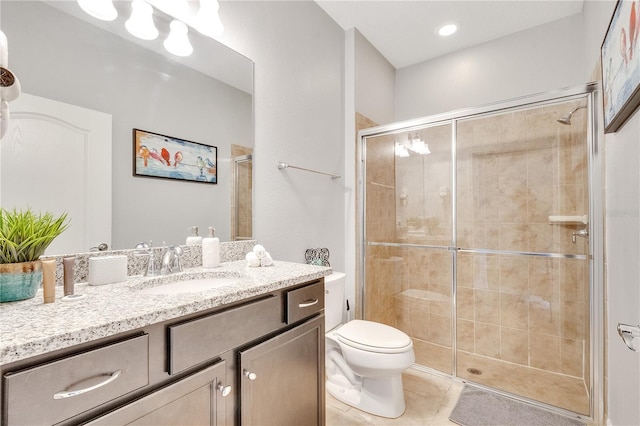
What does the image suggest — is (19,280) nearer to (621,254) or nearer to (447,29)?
(621,254)

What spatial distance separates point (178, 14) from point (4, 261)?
1.20 meters

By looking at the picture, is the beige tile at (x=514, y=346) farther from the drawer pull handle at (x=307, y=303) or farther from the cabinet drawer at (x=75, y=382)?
the cabinet drawer at (x=75, y=382)

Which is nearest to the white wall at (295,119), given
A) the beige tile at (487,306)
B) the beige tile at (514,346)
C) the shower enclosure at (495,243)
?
the shower enclosure at (495,243)

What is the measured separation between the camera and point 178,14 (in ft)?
4.45

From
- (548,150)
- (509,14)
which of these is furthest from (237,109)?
(509,14)

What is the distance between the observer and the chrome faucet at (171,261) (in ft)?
4.01

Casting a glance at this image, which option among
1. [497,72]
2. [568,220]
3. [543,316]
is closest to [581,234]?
[568,220]

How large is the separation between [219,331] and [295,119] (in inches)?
58.5

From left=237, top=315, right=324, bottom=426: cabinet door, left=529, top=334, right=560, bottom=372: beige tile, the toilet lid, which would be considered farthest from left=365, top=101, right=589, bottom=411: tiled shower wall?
left=237, top=315, right=324, bottom=426: cabinet door

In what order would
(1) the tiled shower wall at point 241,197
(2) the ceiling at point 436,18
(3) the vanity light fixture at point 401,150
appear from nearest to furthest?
(1) the tiled shower wall at point 241,197
(2) the ceiling at point 436,18
(3) the vanity light fixture at point 401,150

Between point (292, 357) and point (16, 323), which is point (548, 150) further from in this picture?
point (16, 323)

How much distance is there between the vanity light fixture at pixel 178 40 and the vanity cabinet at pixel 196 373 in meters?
1.19

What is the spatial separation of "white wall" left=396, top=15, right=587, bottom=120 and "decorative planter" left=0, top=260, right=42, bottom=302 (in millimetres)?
3101

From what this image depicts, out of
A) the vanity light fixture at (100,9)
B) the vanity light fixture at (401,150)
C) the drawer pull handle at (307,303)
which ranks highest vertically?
the vanity light fixture at (100,9)
